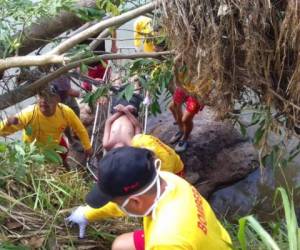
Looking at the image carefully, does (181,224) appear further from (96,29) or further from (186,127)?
(186,127)

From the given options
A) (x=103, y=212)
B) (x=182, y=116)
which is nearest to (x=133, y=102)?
(x=182, y=116)

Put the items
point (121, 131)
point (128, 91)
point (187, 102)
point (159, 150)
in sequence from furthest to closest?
point (187, 102) → point (121, 131) → point (159, 150) → point (128, 91)

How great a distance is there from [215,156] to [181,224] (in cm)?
428

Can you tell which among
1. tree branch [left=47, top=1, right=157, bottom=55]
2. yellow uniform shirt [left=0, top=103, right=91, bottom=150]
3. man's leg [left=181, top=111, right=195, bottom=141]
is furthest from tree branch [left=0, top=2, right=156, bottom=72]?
man's leg [left=181, top=111, right=195, bottom=141]

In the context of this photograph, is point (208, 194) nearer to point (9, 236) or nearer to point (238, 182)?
point (238, 182)

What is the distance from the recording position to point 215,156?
672 centimetres

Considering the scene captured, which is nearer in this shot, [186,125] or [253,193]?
[253,193]

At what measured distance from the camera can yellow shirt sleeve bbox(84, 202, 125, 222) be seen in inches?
126

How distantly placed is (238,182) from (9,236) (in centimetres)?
385

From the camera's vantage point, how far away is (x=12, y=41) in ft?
11.6

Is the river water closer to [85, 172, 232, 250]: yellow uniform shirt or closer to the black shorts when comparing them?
the black shorts

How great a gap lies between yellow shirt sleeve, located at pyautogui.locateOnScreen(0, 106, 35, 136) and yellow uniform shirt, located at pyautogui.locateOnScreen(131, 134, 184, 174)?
989 mm

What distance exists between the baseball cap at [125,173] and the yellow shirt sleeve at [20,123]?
7.52 feet

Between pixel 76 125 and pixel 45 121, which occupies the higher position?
pixel 45 121
